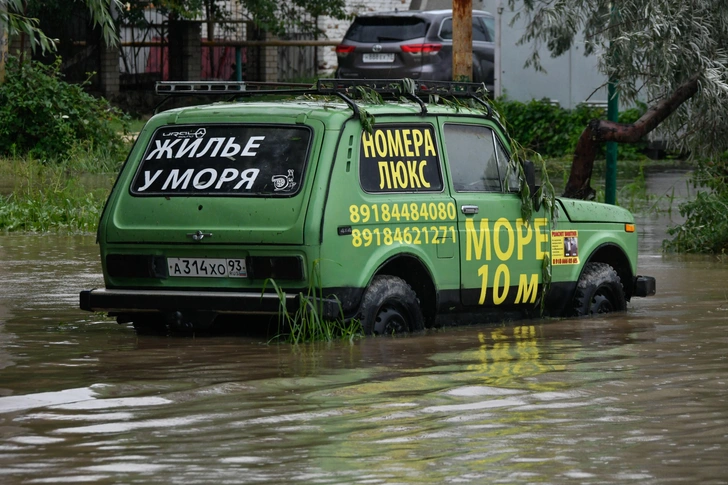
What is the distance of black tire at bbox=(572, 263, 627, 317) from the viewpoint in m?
10.1

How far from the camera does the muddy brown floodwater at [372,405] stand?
5375 millimetres

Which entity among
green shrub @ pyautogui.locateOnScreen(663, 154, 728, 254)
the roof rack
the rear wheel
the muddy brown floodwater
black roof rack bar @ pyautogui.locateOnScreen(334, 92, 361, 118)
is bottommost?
the muddy brown floodwater

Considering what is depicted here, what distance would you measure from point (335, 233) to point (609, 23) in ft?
24.3

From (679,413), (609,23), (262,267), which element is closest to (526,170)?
(262,267)

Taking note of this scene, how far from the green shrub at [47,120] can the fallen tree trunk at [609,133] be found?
841 centimetres

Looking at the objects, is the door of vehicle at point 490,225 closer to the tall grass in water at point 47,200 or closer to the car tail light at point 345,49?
the tall grass in water at point 47,200

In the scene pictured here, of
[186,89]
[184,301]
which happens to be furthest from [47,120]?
[184,301]

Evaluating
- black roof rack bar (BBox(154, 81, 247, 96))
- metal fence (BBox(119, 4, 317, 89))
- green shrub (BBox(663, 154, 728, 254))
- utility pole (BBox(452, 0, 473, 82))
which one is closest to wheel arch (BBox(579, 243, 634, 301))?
black roof rack bar (BBox(154, 81, 247, 96))

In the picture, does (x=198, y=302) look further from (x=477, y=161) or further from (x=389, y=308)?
(x=477, y=161)

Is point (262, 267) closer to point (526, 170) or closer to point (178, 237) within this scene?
point (178, 237)

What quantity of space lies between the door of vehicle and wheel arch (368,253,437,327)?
0.86 feet

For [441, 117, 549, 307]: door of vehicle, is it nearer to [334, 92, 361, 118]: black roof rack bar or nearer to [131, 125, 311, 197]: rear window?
[334, 92, 361, 118]: black roof rack bar

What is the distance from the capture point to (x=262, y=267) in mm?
8164

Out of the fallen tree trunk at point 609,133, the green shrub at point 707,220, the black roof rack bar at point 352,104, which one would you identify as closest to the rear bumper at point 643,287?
the black roof rack bar at point 352,104
